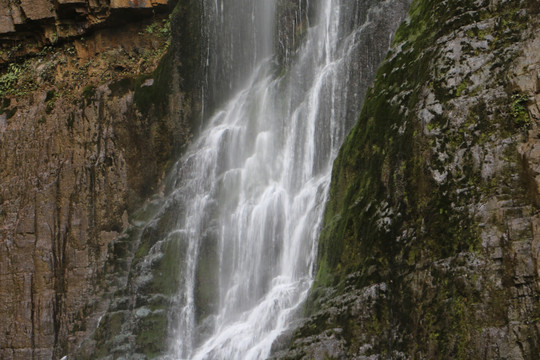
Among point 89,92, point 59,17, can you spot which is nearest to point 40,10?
point 59,17

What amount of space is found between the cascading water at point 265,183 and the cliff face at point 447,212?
3466 millimetres

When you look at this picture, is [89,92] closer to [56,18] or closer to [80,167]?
[80,167]

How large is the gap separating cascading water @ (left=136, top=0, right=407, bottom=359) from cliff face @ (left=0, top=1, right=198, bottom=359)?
2002 millimetres

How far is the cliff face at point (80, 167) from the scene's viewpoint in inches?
953

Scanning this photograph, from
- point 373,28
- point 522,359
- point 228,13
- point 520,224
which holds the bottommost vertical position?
point 522,359

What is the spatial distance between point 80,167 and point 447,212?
1716 centimetres

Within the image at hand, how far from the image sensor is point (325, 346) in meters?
11.7

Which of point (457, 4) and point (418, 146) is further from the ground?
point (457, 4)

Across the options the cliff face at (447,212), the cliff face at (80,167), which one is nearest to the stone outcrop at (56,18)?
the cliff face at (80,167)

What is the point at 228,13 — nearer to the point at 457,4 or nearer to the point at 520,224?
the point at 457,4

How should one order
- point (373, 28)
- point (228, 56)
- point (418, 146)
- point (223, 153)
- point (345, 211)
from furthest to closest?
point (228, 56) < point (223, 153) < point (373, 28) < point (345, 211) < point (418, 146)

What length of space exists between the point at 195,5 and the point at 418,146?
602 inches

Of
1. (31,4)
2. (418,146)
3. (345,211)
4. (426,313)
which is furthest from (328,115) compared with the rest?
(31,4)

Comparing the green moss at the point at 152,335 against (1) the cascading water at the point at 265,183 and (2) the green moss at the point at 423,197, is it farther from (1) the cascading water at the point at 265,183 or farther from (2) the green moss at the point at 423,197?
(2) the green moss at the point at 423,197
